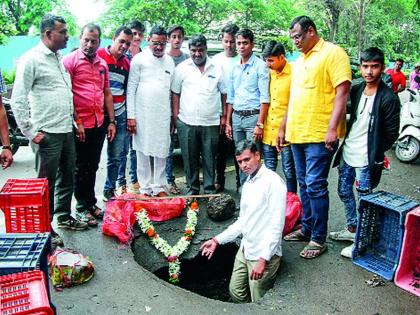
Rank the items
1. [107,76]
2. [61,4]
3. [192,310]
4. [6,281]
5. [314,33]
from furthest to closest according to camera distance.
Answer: [61,4] → [107,76] → [314,33] → [192,310] → [6,281]

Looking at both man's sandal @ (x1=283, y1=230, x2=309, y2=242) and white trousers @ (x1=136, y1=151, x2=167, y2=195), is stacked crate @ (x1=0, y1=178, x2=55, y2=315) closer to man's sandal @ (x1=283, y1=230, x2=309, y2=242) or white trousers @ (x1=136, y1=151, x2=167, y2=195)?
white trousers @ (x1=136, y1=151, x2=167, y2=195)

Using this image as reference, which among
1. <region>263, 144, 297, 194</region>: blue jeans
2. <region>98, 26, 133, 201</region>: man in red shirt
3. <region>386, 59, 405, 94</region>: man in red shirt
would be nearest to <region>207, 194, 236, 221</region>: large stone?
<region>263, 144, 297, 194</region>: blue jeans

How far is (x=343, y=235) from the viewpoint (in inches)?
172

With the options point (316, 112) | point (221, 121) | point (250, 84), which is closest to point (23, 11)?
point (221, 121)

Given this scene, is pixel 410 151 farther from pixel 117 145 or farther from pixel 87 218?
pixel 87 218

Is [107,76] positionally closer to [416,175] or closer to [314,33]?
[314,33]

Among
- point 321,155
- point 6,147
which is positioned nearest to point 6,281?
point 6,147

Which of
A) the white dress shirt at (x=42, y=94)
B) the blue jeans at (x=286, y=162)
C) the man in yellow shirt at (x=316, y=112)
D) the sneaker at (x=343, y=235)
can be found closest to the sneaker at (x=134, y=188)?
the white dress shirt at (x=42, y=94)

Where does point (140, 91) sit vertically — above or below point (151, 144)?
above

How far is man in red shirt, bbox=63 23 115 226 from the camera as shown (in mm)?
4285

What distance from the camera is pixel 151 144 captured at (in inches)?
200

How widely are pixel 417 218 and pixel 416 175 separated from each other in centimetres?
379

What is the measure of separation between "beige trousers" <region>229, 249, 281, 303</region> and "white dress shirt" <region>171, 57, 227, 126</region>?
6.17 feet

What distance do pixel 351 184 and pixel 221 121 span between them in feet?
5.99
